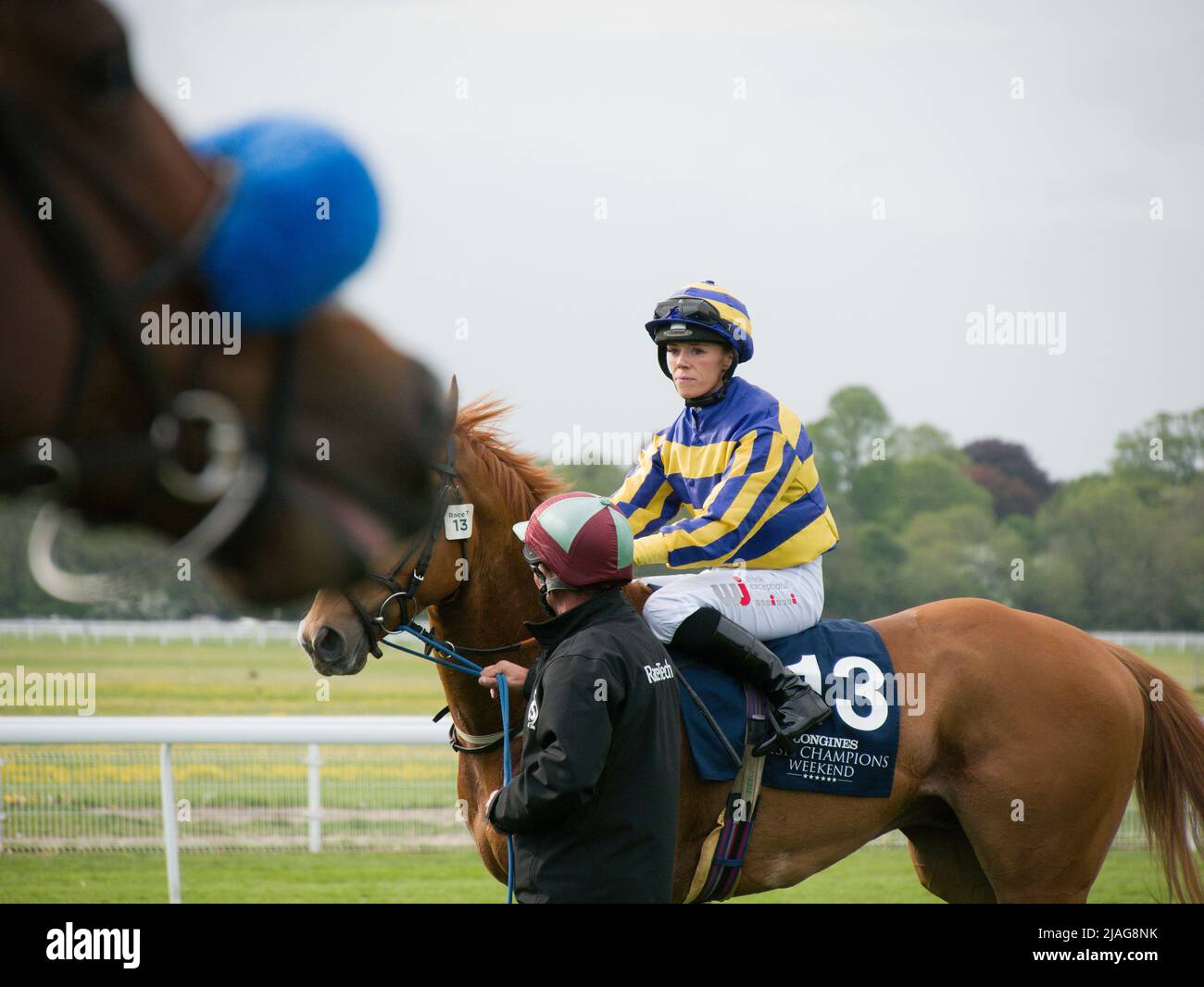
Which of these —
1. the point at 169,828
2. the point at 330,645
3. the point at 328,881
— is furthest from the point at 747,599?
the point at 328,881

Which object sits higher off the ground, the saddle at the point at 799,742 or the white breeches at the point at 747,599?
the white breeches at the point at 747,599

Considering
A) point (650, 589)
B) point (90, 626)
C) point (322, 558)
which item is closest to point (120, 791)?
point (650, 589)

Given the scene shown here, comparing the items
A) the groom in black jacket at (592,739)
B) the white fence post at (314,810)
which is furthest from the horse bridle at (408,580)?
the white fence post at (314,810)

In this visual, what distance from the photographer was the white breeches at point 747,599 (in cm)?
352

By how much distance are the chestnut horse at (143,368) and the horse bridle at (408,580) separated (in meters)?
2.20

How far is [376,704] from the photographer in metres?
16.1

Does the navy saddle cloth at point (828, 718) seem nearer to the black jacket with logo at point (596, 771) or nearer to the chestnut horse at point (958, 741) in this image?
the chestnut horse at point (958, 741)

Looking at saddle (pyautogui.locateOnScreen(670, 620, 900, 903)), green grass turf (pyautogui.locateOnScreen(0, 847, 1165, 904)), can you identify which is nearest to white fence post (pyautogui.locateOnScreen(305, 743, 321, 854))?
green grass turf (pyautogui.locateOnScreen(0, 847, 1165, 904))

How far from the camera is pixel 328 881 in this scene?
6762 millimetres

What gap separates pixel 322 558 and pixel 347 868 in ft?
21.6

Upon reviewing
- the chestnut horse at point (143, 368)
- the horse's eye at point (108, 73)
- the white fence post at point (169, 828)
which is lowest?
the white fence post at point (169, 828)
